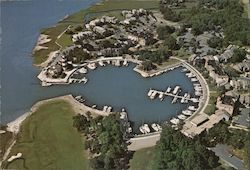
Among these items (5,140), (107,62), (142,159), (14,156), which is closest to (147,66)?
(107,62)

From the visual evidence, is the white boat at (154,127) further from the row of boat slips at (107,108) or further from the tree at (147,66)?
the tree at (147,66)

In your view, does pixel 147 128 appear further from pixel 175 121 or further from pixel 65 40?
pixel 65 40

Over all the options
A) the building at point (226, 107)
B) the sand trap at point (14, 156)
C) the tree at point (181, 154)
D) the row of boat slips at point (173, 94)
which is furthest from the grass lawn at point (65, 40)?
the tree at point (181, 154)

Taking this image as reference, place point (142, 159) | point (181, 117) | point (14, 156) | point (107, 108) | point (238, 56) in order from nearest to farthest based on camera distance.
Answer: point (142, 159) < point (14, 156) < point (181, 117) < point (107, 108) < point (238, 56)

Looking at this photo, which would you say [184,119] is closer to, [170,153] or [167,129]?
[167,129]

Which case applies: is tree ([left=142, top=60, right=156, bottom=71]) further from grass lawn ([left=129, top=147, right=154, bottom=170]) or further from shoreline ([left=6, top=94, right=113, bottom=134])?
grass lawn ([left=129, top=147, right=154, bottom=170])

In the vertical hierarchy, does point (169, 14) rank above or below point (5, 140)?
above
